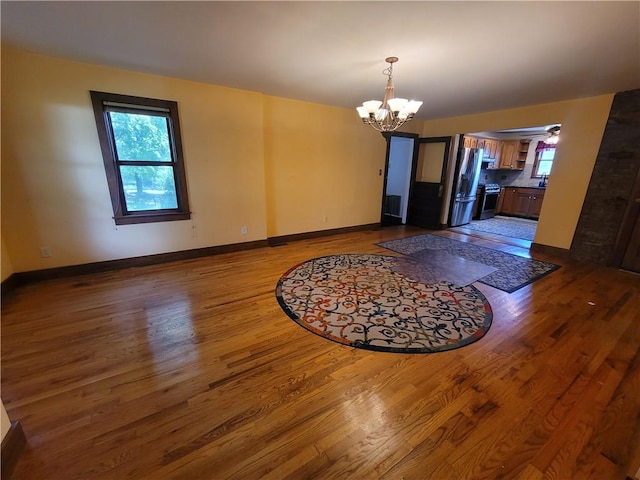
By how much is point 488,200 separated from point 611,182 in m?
3.56

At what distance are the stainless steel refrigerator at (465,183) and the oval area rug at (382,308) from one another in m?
3.50

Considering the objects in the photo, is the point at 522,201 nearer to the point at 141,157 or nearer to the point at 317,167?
the point at 317,167

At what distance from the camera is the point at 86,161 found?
9.94 feet

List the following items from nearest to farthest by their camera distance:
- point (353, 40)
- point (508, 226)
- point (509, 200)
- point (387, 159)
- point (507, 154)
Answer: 1. point (353, 40)
2. point (387, 159)
3. point (508, 226)
4. point (507, 154)
5. point (509, 200)

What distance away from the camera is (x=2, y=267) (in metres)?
2.70

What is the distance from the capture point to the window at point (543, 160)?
23.5 feet

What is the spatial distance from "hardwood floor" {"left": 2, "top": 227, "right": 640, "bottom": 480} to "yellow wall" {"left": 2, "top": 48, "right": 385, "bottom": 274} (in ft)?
3.16

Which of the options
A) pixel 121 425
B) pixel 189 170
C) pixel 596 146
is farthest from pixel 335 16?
pixel 596 146

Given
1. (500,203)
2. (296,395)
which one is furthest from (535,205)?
(296,395)

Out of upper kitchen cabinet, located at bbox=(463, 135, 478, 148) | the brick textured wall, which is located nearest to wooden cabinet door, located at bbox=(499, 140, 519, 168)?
upper kitchen cabinet, located at bbox=(463, 135, 478, 148)

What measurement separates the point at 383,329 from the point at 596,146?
4.36m

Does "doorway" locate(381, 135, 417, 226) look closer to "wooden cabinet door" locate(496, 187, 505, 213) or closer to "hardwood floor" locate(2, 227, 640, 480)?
"wooden cabinet door" locate(496, 187, 505, 213)

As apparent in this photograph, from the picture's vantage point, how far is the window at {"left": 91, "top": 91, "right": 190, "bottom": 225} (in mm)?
3086

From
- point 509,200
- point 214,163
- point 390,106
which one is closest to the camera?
point 390,106
